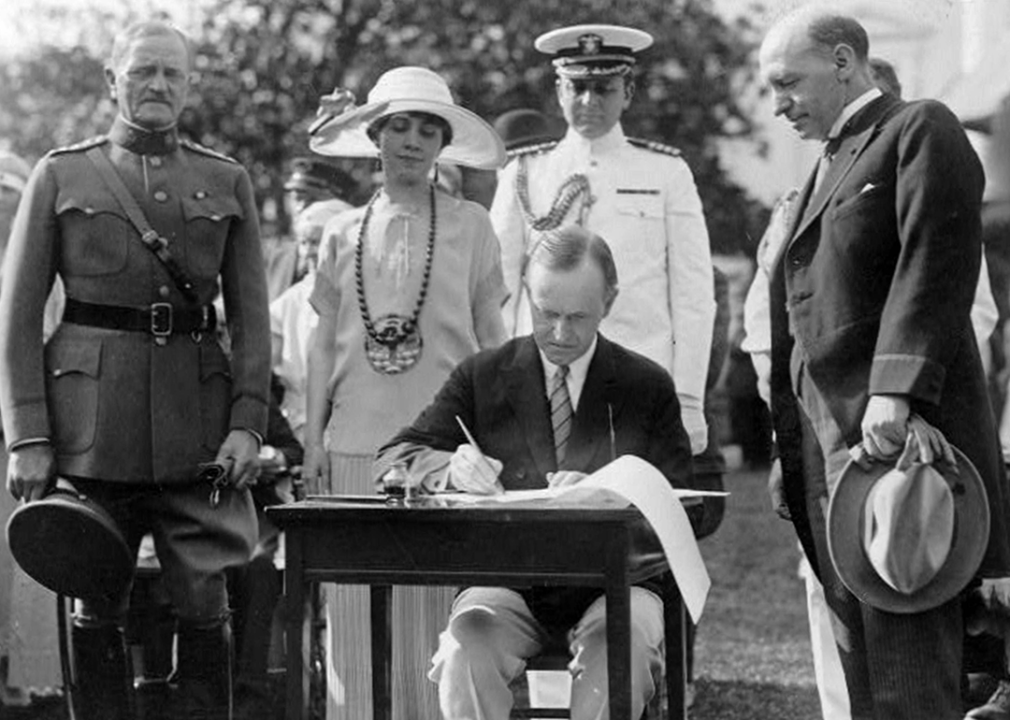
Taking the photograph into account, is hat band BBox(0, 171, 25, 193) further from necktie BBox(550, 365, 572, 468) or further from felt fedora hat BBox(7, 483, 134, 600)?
necktie BBox(550, 365, 572, 468)

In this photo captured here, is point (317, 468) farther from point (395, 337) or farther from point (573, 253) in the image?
point (573, 253)

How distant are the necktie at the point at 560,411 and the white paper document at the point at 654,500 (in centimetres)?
47

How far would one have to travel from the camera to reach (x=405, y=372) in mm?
6109

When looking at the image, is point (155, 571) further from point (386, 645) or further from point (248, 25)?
point (248, 25)

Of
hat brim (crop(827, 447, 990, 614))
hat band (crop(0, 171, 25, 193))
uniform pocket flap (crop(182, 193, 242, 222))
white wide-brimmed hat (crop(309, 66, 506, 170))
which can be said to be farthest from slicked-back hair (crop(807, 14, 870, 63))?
hat band (crop(0, 171, 25, 193))

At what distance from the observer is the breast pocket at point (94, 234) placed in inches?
222

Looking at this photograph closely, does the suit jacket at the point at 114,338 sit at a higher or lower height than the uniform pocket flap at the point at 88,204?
lower

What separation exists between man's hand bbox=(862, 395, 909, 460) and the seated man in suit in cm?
57

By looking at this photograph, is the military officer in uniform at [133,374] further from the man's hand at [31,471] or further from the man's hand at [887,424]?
the man's hand at [887,424]

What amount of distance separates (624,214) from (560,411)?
186 centimetres

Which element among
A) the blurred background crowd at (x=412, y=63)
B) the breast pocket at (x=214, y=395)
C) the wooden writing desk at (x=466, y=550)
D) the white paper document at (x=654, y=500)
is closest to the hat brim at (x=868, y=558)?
the white paper document at (x=654, y=500)

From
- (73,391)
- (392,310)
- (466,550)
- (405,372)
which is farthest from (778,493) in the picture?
(73,391)

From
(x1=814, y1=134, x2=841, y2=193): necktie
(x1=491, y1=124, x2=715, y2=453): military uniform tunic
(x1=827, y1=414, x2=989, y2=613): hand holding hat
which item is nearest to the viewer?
(x1=827, y1=414, x2=989, y2=613): hand holding hat

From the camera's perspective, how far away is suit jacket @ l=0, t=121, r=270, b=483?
18.4 ft
